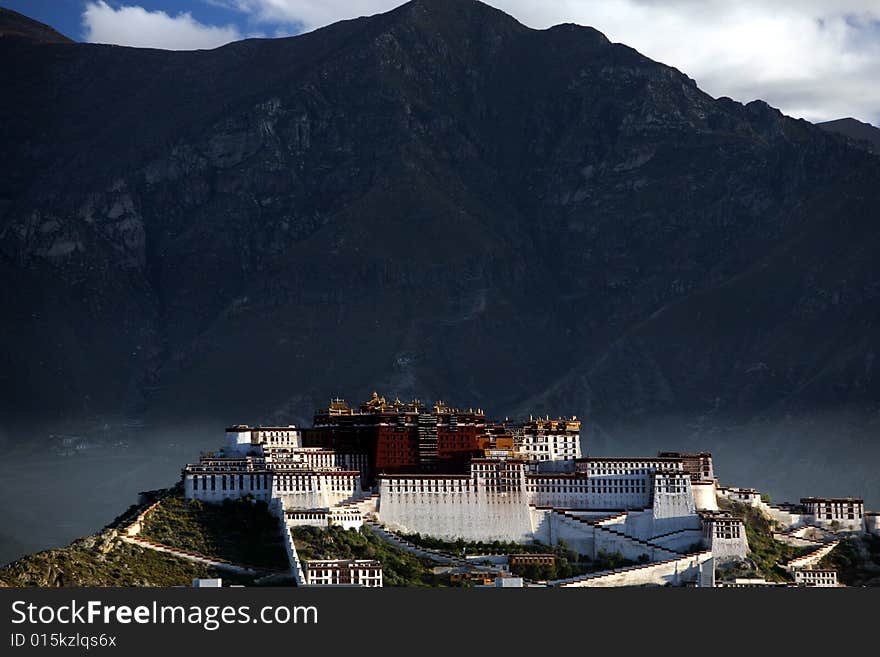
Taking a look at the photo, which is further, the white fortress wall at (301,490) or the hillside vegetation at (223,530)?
the white fortress wall at (301,490)

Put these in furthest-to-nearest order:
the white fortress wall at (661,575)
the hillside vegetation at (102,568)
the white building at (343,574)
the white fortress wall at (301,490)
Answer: the white fortress wall at (301,490) < the white fortress wall at (661,575) < the white building at (343,574) < the hillside vegetation at (102,568)

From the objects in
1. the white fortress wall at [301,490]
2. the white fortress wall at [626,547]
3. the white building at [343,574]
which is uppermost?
the white fortress wall at [301,490]

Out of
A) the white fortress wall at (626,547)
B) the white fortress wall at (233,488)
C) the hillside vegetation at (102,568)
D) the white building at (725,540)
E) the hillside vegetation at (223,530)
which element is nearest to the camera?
the hillside vegetation at (102,568)

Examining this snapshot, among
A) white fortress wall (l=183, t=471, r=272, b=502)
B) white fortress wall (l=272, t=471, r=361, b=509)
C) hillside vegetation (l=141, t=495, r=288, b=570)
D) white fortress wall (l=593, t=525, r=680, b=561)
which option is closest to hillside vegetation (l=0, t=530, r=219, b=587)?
hillside vegetation (l=141, t=495, r=288, b=570)

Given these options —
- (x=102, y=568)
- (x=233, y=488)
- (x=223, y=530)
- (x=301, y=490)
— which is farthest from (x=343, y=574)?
(x=233, y=488)

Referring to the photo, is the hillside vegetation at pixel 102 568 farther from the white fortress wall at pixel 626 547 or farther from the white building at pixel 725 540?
the white building at pixel 725 540


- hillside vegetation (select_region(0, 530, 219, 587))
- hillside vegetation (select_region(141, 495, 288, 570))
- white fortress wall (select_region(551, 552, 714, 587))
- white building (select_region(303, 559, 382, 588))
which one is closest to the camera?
hillside vegetation (select_region(0, 530, 219, 587))

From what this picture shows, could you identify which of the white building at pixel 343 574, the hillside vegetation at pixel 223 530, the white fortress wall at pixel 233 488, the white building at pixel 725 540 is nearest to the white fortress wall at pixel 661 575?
the white building at pixel 725 540

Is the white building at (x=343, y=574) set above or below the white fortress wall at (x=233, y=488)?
below

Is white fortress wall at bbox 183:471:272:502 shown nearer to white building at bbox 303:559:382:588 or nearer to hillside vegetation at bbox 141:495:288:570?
hillside vegetation at bbox 141:495:288:570

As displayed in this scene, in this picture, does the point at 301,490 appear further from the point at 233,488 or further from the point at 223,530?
the point at 223,530

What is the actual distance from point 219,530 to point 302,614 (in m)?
51.1

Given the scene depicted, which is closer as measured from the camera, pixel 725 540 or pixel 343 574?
pixel 343 574

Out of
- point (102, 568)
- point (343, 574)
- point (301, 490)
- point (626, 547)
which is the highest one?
point (301, 490)
